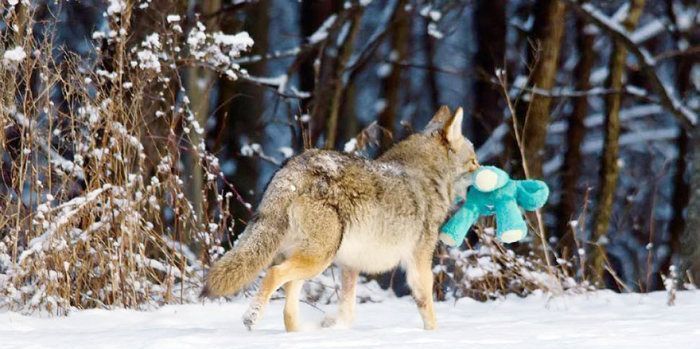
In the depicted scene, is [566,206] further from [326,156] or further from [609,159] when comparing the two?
[326,156]

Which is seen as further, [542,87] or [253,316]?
[542,87]

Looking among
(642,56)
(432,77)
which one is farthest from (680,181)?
(642,56)

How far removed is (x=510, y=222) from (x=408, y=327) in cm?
96

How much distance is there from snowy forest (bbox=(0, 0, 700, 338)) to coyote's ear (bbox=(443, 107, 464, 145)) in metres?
0.51

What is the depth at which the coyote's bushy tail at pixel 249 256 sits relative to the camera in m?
6.07

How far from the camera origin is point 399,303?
897cm

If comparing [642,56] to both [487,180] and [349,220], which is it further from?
[349,220]

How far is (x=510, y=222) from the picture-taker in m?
6.98

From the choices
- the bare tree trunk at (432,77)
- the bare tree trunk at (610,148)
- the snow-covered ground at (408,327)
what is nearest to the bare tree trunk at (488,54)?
the bare tree trunk at (432,77)

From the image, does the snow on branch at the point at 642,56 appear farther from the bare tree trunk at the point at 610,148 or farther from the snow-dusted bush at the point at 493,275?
the snow-dusted bush at the point at 493,275

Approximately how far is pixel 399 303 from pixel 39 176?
287 centimetres

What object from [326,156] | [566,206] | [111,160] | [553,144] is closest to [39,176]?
[111,160]

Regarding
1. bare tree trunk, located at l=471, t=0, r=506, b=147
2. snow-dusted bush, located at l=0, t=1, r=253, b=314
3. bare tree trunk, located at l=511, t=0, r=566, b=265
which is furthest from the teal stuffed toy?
bare tree trunk, located at l=471, t=0, r=506, b=147

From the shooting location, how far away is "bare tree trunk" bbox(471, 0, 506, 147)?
17.8m
